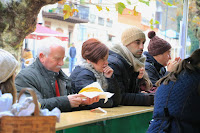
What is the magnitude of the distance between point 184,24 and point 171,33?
4.65 ft

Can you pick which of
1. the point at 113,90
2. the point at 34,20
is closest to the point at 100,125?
the point at 113,90

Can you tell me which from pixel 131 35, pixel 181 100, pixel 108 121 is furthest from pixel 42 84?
pixel 131 35

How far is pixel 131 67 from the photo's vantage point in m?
4.54

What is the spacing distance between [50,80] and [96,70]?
0.69 meters

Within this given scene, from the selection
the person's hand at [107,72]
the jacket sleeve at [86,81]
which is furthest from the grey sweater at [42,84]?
the person's hand at [107,72]

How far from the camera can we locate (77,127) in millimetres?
2984

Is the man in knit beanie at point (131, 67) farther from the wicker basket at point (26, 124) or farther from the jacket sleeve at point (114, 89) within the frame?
the wicker basket at point (26, 124)

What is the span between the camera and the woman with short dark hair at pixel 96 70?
13.0 ft

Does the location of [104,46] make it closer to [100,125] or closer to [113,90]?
[113,90]

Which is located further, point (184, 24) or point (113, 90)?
point (184, 24)

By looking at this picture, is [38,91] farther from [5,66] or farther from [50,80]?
[5,66]

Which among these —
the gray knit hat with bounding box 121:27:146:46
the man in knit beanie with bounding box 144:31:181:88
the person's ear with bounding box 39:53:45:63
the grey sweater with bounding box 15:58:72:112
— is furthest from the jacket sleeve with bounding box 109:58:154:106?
the man in knit beanie with bounding box 144:31:181:88

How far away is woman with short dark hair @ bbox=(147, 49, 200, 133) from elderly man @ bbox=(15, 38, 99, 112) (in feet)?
3.08

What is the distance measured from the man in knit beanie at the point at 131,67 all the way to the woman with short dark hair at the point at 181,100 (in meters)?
1.45
